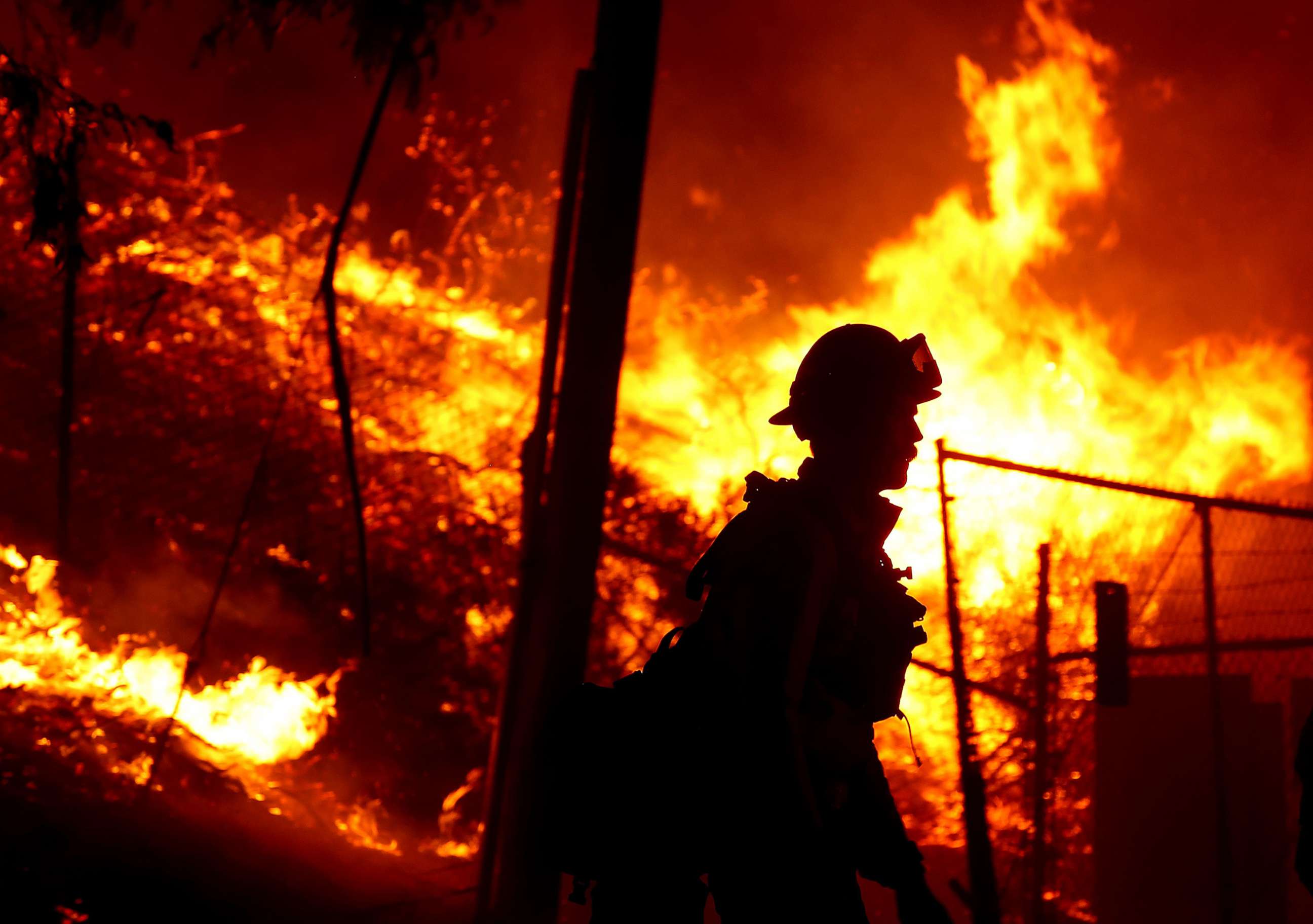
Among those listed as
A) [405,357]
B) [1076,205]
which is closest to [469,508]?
[405,357]

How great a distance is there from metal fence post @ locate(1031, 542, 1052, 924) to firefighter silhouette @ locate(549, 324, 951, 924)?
3.27 metres

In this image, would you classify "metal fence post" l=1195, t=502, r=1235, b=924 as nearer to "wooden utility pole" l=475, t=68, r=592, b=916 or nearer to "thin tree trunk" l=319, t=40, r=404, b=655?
"wooden utility pole" l=475, t=68, r=592, b=916

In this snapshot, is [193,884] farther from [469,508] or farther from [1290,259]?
[1290,259]

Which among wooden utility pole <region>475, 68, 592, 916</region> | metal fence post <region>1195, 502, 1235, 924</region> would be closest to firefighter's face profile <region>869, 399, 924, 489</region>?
wooden utility pole <region>475, 68, 592, 916</region>

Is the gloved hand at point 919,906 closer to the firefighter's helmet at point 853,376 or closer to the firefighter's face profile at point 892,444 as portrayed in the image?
the firefighter's face profile at point 892,444

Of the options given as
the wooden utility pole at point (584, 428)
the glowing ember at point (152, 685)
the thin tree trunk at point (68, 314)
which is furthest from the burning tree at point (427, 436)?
the thin tree trunk at point (68, 314)

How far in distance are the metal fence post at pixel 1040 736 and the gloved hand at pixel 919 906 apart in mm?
3395

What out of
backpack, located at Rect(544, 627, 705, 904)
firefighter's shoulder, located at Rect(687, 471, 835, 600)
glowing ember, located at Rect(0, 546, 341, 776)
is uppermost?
Answer: glowing ember, located at Rect(0, 546, 341, 776)

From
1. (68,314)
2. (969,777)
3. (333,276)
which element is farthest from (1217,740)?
(68,314)

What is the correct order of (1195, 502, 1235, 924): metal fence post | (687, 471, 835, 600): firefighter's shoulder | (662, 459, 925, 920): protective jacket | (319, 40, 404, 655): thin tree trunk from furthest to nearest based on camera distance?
(1195, 502, 1235, 924): metal fence post
(319, 40, 404, 655): thin tree trunk
(687, 471, 835, 600): firefighter's shoulder
(662, 459, 925, 920): protective jacket

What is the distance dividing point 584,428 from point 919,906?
2531mm

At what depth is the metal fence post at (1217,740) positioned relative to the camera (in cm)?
499

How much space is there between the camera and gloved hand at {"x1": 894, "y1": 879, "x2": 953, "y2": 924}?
203cm

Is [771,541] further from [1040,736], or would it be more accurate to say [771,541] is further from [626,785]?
[1040,736]
